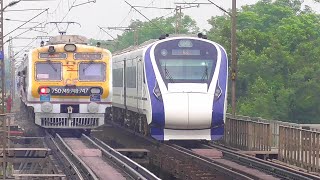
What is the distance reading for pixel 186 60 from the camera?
22.8 m

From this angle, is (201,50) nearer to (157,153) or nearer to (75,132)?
(157,153)

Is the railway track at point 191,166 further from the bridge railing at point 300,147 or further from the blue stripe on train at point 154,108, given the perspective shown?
the bridge railing at point 300,147

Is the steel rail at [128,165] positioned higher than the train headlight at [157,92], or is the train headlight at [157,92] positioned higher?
the train headlight at [157,92]

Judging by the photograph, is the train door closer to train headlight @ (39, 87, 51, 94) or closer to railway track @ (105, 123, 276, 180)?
railway track @ (105, 123, 276, 180)

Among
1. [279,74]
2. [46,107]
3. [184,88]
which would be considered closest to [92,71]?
[46,107]

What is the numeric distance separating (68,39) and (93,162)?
9.20 metres

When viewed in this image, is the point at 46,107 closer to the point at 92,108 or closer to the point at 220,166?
the point at 92,108

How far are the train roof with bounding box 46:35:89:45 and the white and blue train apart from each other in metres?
4.41

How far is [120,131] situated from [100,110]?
7.52 metres

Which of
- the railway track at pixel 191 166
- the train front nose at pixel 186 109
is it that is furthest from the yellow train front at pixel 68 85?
the train front nose at pixel 186 109

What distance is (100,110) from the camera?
25500mm

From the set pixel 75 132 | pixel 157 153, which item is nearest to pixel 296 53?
pixel 75 132

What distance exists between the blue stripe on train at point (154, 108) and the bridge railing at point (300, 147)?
3422 mm

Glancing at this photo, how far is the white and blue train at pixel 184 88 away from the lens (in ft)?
71.5
